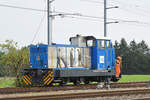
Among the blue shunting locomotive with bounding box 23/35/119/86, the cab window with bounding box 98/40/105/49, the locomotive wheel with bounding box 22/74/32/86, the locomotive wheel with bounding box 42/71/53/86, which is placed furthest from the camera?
the cab window with bounding box 98/40/105/49

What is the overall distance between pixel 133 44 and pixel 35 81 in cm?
7058

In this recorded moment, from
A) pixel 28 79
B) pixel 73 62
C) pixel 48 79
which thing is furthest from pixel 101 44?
pixel 28 79

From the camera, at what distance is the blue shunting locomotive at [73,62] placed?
16.8 m

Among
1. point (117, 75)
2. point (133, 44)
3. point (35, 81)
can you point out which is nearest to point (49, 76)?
point (35, 81)

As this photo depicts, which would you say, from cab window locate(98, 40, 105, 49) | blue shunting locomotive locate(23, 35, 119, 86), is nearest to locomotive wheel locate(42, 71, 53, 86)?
blue shunting locomotive locate(23, 35, 119, 86)

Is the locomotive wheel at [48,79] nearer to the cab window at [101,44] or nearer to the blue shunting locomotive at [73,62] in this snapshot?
the blue shunting locomotive at [73,62]

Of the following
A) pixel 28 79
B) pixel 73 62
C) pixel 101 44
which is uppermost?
pixel 101 44

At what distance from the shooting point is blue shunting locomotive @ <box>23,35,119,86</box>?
16766 mm

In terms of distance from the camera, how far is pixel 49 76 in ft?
53.8

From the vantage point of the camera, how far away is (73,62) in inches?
707

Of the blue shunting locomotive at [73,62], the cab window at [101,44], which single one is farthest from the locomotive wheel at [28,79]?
the cab window at [101,44]

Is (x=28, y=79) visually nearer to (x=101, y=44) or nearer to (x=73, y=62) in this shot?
(x=73, y=62)

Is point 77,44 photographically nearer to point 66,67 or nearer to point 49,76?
point 66,67

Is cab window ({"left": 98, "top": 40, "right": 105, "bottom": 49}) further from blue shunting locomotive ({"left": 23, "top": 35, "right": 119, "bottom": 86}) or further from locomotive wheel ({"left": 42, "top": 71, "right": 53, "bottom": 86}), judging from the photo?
locomotive wheel ({"left": 42, "top": 71, "right": 53, "bottom": 86})
